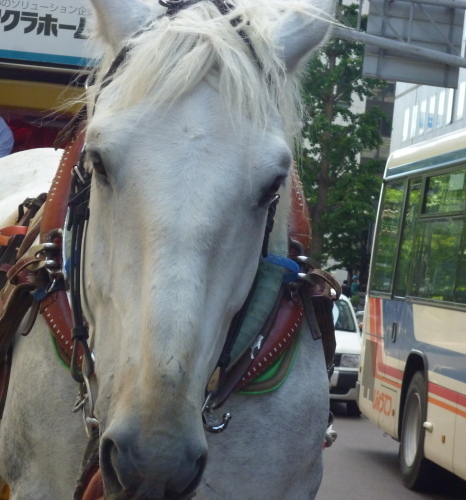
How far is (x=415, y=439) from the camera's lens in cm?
955

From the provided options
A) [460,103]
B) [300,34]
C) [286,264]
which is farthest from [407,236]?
[460,103]

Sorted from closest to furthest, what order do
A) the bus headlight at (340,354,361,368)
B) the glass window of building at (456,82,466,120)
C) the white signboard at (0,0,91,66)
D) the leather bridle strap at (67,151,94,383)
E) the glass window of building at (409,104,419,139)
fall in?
the leather bridle strap at (67,151,94,383), the white signboard at (0,0,91,66), the bus headlight at (340,354,361,368), the glass window of building at (456,82,466,120), the glass window of building at (409,104,419,139)

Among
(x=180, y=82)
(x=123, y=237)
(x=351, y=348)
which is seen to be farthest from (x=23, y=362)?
(x=351, y=348)

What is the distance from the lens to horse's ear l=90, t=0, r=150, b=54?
109 inches

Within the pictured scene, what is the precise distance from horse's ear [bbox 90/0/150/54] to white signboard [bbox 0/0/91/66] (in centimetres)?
→ 264

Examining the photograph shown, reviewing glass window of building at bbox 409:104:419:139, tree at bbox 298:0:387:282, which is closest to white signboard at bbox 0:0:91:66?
tree at bbox 298:0:387:282

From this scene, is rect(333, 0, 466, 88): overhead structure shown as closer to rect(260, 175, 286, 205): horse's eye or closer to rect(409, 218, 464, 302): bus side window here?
rect(409, 218, 464, 302): bus side window

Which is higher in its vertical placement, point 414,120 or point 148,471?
point 414,120

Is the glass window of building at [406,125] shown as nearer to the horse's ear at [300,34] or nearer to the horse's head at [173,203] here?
the horse's ear at [300,34]

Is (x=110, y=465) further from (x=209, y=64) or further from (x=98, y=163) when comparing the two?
(x=209, y=64)

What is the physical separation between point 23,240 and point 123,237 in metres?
1.17

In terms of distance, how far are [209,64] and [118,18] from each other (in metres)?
0.32

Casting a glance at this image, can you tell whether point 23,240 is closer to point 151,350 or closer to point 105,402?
point 105,402

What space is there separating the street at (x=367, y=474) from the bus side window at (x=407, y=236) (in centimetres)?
177
